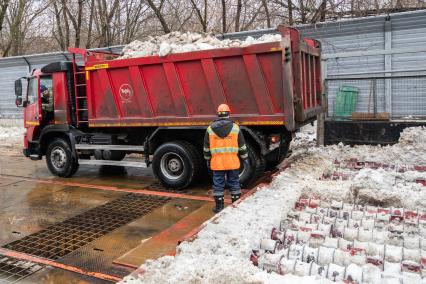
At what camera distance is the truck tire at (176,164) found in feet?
25.6

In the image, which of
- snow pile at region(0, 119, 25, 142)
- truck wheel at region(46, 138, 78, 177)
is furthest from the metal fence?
snow pile at region(0, 119, 25, 142)

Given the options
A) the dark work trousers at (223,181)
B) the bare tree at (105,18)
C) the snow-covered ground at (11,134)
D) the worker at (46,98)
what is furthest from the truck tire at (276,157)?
the bare tree at (105,18)

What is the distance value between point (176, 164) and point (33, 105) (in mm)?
3982

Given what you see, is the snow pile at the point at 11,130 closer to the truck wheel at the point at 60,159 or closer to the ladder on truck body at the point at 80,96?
the truck wheel at the point at 60,159

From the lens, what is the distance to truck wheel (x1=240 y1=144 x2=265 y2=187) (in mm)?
7418

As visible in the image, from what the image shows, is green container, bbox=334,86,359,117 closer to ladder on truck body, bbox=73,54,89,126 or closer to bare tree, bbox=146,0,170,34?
ladder on truck body, bbox=73,54,89,126

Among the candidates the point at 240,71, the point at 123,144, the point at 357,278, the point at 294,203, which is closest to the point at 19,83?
the point at 123,144

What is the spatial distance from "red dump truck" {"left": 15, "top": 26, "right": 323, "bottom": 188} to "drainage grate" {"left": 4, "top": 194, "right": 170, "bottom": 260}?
3.26 feet

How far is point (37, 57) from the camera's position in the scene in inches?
708

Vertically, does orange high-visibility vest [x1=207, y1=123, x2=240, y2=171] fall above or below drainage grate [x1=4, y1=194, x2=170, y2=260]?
above

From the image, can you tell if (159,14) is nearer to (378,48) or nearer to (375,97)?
(378,48)

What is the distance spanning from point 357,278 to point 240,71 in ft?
14.3

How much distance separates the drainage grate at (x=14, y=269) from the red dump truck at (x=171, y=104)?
340 centimetres

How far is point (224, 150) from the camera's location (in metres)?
6.06
